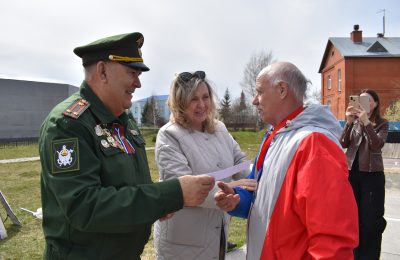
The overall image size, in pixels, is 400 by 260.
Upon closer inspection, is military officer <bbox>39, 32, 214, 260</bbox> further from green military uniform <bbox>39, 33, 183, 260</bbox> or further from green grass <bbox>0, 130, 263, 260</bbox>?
green grass <bbox>0, 130, 263, 260</bbox>

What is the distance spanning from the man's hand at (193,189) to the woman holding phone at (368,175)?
298 cm

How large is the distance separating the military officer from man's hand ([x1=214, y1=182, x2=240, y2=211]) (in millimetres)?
507

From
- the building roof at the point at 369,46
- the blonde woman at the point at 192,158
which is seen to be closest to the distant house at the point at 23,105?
the building roof at the point at 369,46

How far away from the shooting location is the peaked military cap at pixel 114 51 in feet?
6.15

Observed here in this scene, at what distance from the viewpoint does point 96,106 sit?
6.10ft

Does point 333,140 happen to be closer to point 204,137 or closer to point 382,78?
point 204,137

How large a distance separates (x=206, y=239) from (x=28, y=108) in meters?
38.2

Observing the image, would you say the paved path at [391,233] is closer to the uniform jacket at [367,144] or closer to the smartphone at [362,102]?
the uniform jacket at [367,144]

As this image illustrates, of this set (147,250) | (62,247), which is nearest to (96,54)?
(62,247)

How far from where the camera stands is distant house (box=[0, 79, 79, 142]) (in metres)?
34.3

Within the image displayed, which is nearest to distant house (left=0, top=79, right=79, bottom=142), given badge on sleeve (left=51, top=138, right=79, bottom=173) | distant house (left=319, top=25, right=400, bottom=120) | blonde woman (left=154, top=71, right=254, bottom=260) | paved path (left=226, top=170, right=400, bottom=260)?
distant house (left=319, top=25, right=400, bottom=120)

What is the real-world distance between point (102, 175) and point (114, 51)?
689 mm

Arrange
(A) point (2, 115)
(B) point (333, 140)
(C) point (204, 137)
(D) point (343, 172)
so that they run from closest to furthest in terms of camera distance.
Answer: (D) point (343, 172) < (B) point (333, 140) < (C) point (204, 137) < (A) point (2, 115)

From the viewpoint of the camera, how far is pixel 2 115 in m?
34.1
